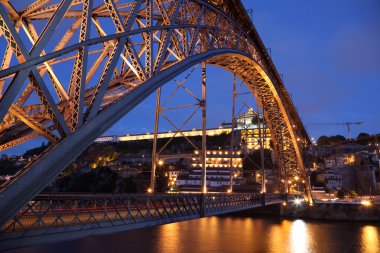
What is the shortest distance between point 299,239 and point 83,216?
26025mm

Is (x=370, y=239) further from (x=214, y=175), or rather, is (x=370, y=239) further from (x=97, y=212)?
(x=214, y=175)

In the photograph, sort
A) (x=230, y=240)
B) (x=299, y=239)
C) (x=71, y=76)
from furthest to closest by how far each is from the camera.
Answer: (x=299, y=239)
(x=230, y=240)
(x=71, y=76)

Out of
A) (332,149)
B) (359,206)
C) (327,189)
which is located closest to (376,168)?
(327,189)

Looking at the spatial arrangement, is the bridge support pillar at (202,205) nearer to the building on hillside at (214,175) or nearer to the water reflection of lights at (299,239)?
the water reflection of lights at (299,239)

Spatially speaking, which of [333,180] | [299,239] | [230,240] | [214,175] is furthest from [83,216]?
[333,180]

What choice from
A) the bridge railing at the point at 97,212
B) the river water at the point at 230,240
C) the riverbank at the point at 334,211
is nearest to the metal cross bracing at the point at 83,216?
the bridge railing at the point at 97,212

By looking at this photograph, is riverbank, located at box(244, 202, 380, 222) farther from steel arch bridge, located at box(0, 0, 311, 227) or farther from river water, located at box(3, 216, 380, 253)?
steel arch bridge, located at box(0, 0, 311, 227)

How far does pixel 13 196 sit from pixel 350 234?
37242 mm

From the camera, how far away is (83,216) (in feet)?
38.0

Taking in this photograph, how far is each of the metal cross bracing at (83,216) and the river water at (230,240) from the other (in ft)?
33.1

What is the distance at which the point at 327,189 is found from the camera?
7131cm

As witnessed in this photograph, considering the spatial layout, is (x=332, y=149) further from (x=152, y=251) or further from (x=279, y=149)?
(x=152, y=251)

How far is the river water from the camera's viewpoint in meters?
25.6

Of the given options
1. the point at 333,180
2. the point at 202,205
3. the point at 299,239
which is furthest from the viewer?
the point at 333,180
